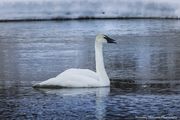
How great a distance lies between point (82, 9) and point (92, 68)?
2061 cm

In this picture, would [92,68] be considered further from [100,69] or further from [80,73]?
[80,73]

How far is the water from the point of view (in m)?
33.4

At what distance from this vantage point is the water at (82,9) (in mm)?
33438

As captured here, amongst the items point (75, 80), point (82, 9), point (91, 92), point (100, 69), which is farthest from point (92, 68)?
point (82, 9)

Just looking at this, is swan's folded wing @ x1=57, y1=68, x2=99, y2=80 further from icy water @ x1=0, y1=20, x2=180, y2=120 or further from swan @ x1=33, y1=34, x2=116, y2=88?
icy water @ x1=0, y1=20, x2=180, y2=120

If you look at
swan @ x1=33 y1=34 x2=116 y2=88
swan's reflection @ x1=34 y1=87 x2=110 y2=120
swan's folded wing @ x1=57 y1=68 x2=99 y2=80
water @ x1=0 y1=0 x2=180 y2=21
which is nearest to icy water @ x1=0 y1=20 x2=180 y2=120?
swan's reflection @ x1=34 y1=87 x2=110 y2=120

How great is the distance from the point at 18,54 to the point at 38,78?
5.35m

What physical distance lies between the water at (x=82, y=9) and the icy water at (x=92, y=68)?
8.33 metres

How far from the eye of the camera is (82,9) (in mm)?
33875

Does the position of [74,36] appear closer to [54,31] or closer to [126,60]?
[54,31]

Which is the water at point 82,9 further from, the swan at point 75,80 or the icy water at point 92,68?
the swan at point 75,80

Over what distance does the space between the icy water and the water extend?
27.3 ft

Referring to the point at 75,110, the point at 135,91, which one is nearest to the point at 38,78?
the point at 135,91

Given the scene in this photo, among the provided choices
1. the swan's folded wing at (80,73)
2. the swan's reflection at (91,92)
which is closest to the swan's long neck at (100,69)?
the swan's folded wing at (80,73)
